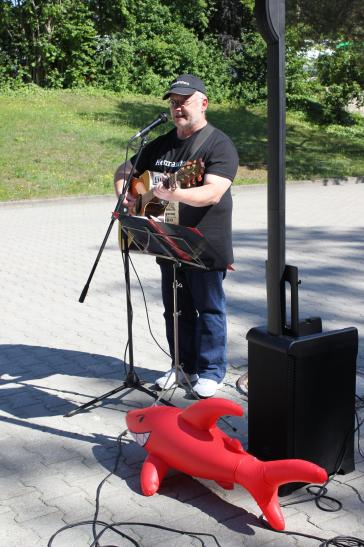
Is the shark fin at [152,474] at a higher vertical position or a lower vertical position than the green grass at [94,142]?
lower

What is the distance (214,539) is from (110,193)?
13653mm

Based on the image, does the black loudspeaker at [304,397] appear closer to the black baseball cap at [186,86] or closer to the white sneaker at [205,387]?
the white sneaker at [205,387]

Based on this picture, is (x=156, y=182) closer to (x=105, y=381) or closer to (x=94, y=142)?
(x=105, y=381)

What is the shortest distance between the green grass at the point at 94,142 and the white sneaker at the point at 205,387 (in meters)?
11.7

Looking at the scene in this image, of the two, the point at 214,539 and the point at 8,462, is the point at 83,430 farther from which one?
the point at 214,539

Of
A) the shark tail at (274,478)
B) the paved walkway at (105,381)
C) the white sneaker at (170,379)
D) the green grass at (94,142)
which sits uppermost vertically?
the green grass at (94,142)

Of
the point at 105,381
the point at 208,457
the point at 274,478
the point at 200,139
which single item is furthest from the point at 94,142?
the point at 274,478

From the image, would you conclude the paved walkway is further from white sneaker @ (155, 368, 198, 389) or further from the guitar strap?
the guitar strap

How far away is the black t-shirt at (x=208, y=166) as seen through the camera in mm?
4394

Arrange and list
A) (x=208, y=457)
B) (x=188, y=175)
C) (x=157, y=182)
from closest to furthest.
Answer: (x=208, y=457), (x=188, y=175), (x=157, y=182)

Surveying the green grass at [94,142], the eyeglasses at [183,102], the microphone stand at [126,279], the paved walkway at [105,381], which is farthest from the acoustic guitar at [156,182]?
the green grass at [94,142]

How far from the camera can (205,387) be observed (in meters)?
4.76

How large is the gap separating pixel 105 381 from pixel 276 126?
247 cm

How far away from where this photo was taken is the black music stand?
12.9 feet
